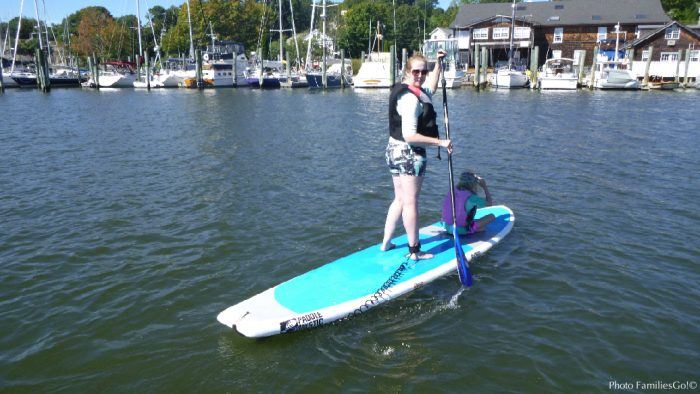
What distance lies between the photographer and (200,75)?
181ft

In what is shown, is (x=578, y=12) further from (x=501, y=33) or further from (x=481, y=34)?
(x=481, y=34)

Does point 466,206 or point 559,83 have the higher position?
point 559,83

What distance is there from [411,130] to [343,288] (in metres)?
2.05

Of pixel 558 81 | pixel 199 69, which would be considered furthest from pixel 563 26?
pixel 199 69

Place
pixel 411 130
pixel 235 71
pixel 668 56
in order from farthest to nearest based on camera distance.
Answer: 1. pixel 235 71
2. pixel 668 56
3. pixel 411 130

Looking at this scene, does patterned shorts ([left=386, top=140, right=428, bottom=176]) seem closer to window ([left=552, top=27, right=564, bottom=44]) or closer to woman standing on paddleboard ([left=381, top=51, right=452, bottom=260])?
woman standing on paddleboard ([left=381, top=51, right=452, bottom=260])

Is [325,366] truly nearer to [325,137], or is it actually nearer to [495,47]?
[325,137]

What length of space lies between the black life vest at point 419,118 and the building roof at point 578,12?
6435 centimetres

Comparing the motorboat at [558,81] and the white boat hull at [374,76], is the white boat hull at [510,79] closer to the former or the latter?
the motorboat at [558,81]

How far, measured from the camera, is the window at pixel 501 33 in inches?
2520

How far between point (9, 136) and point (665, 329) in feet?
77.5

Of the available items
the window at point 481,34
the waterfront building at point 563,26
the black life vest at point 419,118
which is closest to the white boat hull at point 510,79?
the waterfront building at point 563,26

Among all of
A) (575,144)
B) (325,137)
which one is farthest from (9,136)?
(575,144)

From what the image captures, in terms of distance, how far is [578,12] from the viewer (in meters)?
65.0
